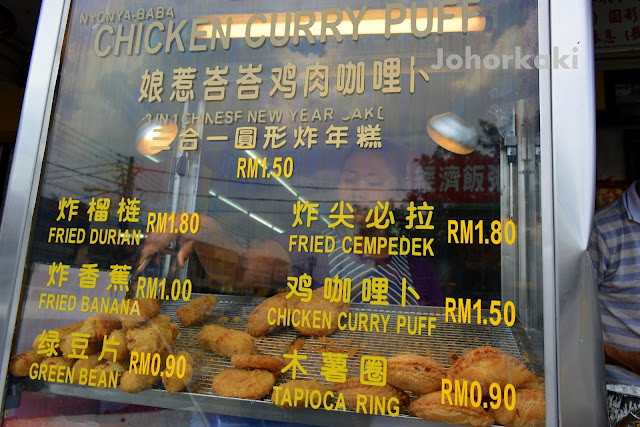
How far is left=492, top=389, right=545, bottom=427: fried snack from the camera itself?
1.05m


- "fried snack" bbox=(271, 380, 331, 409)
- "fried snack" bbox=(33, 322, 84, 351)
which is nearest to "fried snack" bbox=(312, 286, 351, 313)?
"fried snack" bbox=(271, 380, 331, 409)

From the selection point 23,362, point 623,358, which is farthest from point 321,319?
point 623,358

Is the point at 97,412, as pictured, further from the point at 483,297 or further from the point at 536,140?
the point at 536,140

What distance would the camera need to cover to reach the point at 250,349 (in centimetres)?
146

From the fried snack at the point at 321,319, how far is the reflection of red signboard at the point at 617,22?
9.90 feet

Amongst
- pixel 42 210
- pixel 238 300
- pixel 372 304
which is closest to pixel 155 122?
pixel 42 210

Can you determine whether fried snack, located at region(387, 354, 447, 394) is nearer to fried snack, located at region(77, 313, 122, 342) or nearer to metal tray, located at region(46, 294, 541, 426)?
metal tray, located at region(46, 294, 541, 426)

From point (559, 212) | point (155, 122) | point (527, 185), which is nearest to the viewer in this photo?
point (559, 212)

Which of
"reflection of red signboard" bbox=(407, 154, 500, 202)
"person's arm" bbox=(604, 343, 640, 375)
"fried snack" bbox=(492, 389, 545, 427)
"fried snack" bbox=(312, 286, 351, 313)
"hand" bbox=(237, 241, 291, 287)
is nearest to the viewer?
"fried snack" bbox=(492, 389, 545, 427)

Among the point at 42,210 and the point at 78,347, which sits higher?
the point at 42,210

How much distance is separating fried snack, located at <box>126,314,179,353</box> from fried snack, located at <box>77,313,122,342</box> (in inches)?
2.8

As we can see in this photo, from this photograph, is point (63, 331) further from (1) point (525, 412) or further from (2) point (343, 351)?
(1) point (525, 412)

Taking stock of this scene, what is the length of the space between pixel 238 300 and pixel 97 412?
2.21 feet

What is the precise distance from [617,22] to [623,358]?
2355mm
